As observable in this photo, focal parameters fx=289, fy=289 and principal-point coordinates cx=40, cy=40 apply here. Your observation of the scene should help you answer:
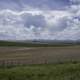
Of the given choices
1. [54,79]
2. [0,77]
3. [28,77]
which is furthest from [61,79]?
[0,77]

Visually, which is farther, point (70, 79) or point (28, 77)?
point (28, 77)

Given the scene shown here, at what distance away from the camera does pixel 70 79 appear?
95.0 ft

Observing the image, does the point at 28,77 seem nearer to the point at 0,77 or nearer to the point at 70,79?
the point at 0,77

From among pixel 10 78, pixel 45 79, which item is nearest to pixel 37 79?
pixel 45 79

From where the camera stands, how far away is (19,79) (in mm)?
29344

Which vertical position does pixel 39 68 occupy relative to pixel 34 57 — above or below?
above

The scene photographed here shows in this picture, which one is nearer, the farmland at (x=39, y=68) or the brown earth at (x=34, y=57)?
the farmland at (x=39, y=68)

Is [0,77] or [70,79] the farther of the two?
[0,77]

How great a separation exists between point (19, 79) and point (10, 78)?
128cm

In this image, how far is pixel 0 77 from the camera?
3086 centimetres

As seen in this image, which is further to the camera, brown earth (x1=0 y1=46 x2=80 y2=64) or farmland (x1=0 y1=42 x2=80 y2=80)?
brown earth (x1=0 y1=46 x2=80 y2=64)

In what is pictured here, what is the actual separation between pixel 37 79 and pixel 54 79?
1797 millimetres

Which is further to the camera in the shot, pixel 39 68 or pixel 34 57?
pixel 34 57

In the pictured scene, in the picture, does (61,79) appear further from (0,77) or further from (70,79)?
(0,77)
